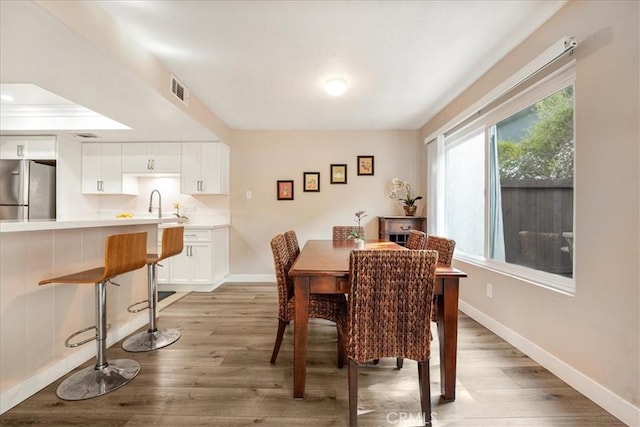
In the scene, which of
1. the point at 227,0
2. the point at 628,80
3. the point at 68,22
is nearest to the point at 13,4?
the point at 68,22

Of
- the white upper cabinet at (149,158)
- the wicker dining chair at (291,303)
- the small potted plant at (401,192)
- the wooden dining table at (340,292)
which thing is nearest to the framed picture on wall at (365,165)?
the small potted plant at (401,192)

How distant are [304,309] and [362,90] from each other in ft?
7.99

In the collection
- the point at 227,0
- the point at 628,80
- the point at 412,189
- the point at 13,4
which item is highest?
the point at 227,0

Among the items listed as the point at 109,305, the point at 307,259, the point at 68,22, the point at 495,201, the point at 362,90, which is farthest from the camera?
the point at 362,90

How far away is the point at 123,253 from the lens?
1.69 m

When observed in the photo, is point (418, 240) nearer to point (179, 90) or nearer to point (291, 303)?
point (291, 303)

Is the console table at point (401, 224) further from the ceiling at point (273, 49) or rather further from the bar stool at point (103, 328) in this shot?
the bar stool at point (103, 328)

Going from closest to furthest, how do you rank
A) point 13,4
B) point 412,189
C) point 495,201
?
point 13,4 → point 495,201 → point 412,189

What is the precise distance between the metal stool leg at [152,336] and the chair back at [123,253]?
486 millimetres

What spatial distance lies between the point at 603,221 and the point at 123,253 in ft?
9.45

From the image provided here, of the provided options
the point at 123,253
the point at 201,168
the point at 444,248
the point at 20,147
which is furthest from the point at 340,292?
the point at 20,147

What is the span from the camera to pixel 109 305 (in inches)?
86.4

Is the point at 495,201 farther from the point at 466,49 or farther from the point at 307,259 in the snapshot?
the point at 307,259

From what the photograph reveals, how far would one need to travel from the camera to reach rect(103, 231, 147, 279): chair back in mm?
1587
